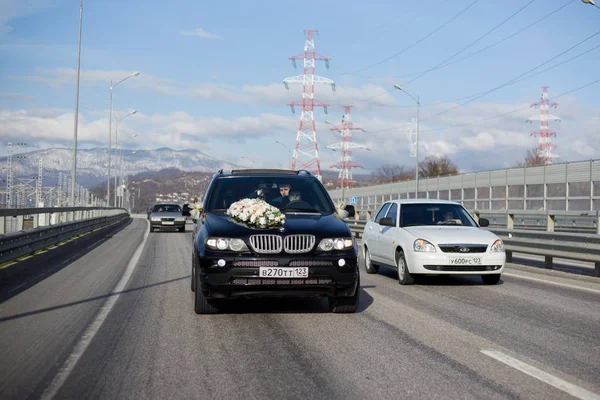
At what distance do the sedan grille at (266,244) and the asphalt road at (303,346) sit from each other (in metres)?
0.82

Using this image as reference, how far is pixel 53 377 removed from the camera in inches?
225

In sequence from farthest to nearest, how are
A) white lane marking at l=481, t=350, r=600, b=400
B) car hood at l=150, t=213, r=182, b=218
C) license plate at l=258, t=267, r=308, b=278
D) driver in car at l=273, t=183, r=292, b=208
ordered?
1. car hood at l=150, t=213, r=182, b=218
2. driver in car at l=273, t=183, r=292, b=208
3. license plate at l=258, t=267, r=308, b=278
4. white lane marking at l=481, t=350, r=600, b=400

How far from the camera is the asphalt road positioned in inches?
214

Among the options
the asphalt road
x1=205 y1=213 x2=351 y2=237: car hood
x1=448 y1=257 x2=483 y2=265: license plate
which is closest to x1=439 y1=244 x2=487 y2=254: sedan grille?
x1=448 y1=257 x2=483 y2=265: license plate

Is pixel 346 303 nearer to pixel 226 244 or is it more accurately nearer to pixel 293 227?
pixel 293 227

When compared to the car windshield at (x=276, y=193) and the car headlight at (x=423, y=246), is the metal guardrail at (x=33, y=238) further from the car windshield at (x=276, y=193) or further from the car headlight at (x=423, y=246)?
the car headlight at (x=423, y=246)

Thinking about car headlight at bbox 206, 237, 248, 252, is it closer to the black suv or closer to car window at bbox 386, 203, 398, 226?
the black suv

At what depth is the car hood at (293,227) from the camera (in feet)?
27.9

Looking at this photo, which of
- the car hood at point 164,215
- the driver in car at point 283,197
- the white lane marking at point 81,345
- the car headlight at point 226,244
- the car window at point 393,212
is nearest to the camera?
the white lane marking at point 81,345

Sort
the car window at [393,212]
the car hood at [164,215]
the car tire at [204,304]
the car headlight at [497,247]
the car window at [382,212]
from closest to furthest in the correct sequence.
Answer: the car tire at [204,304] → the car headlight at [497,247] → the car window at [393,212] → the car window at [382,212] → the car hood at [164,215]

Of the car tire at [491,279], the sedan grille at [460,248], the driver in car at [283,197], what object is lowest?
the car tire at [491,279]

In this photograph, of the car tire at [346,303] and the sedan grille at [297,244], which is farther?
the car tire at [346,303]

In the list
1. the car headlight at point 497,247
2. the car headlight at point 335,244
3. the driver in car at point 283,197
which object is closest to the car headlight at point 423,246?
the car headlight at point 497,247

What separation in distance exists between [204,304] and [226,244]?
875mm
